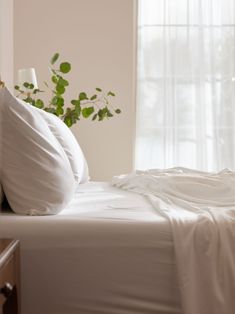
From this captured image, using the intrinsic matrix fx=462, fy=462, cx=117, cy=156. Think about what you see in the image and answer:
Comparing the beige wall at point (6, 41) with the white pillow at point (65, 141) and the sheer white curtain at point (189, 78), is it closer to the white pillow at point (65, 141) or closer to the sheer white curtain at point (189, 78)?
the sheer white curtain at point (189, 78)

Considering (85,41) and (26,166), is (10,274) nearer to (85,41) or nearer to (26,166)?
(26,166)

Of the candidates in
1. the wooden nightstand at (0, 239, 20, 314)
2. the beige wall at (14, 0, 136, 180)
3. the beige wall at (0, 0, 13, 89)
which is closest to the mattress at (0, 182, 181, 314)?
the wooden nightstand at (0, 239, 20, 314)

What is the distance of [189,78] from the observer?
4402mm

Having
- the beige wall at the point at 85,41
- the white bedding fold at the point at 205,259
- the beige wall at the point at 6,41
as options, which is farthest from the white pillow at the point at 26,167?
the beige wall at the point at 85,41

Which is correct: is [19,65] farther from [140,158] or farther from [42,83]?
[140,158]

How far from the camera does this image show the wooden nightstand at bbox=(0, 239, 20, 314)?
109cm

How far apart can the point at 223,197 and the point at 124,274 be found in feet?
2.28

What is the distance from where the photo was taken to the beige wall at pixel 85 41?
4285 mm

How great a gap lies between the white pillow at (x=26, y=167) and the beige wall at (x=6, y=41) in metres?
2.28

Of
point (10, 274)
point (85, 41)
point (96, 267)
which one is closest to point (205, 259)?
point (96, 267)

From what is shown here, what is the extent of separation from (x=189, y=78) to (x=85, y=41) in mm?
1042

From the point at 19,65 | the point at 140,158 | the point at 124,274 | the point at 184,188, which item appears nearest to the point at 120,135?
the point at 140,158

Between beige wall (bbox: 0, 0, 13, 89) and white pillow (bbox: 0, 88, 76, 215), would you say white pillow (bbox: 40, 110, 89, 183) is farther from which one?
beige wall (bbox: 0, 0, 13, 89)

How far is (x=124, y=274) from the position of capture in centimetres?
139
